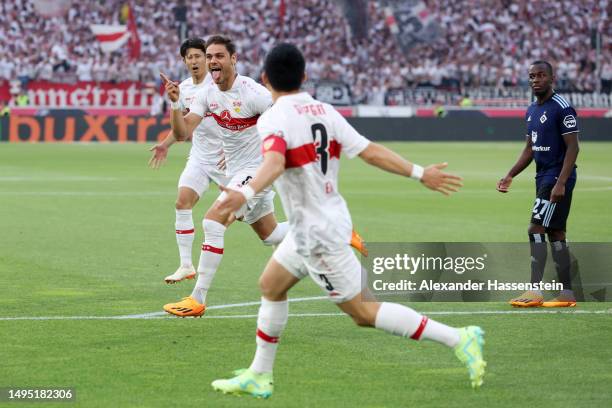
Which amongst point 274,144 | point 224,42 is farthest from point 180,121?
point 274,144

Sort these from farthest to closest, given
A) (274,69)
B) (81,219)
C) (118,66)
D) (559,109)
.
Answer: (118,66) < (81,219) < (559,109) < (274,69)

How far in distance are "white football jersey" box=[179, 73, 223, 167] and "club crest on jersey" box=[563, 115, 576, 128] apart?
143 inches

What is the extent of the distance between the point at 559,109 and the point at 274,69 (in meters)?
4.44

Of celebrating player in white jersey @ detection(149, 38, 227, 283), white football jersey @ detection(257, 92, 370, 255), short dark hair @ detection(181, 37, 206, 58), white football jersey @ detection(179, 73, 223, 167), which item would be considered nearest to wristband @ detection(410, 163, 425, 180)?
white football jersey @ detection(257, 92, 370, 255)

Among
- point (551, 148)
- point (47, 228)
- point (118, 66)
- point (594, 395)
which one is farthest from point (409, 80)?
point (594, 395)

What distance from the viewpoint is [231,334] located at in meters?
9.15

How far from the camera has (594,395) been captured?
700 cm

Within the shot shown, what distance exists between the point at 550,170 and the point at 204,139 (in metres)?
3.74

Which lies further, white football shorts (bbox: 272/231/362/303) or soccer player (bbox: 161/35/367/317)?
soccer player (bbox: 161/35/367/317)

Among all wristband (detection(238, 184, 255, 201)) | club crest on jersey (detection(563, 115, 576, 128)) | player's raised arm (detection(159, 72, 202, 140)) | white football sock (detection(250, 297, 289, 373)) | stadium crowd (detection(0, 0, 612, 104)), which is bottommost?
stadium crowd (detection(0, 0, 612, 104))

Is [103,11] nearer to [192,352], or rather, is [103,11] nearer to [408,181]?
[408,181]

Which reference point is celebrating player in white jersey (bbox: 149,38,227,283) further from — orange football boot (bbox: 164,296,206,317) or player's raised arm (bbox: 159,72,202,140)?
orange football boot (bbox: 164,296,206,317)

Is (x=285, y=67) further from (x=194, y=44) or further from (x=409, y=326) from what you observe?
(x=194, y=44)

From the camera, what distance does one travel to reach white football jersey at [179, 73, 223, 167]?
11945mm
